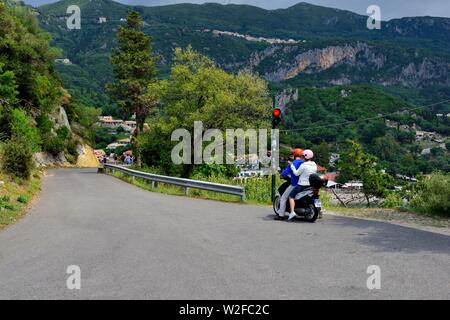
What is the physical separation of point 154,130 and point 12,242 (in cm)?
2875

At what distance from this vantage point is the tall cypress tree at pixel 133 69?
49156mm

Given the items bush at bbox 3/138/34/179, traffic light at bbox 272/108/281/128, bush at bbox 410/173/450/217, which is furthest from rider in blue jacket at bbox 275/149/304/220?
bush at bbox 3/138/34/179

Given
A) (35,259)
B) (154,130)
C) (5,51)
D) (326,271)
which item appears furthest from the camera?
(5,51)

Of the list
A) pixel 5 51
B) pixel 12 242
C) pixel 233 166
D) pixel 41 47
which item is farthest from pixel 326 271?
pixel 41 47

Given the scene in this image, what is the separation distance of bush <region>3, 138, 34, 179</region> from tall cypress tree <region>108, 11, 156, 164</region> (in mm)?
27778

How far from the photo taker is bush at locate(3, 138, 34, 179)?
20.0 m

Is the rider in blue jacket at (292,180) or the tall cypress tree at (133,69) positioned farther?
the tall cypress tree at (133,69)

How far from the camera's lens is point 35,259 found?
294 inches

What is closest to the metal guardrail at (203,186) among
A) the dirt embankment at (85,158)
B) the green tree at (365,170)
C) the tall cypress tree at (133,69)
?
the green tree at (365,170)

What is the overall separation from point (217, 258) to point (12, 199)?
10993 millimetres

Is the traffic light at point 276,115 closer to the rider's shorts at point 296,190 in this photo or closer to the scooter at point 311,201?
the scooter at point 311,201

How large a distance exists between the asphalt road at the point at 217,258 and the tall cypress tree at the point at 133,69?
3788cm

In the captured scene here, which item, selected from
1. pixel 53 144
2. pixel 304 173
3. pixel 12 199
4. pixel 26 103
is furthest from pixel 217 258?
pixel 53 144

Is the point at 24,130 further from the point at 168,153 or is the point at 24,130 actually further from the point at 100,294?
the point at 100,294
